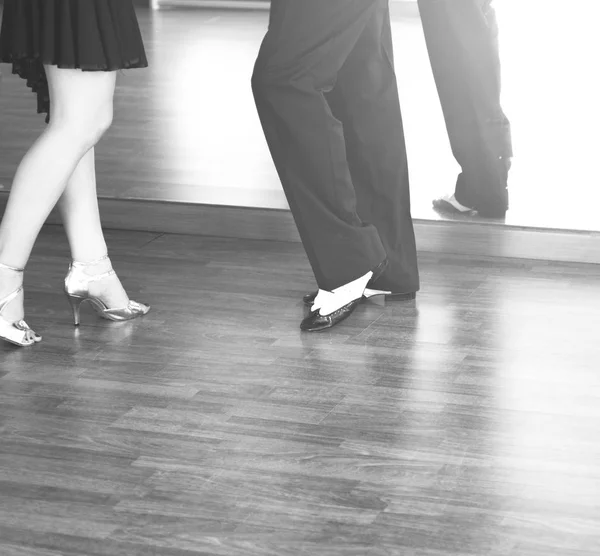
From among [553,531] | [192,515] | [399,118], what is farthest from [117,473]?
[399,118]

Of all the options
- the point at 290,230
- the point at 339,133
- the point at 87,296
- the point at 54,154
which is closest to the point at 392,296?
the point at 339,133

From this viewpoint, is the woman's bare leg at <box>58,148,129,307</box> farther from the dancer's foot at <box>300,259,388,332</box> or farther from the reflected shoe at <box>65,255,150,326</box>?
the dancer's foot at <box>300,259,388,332</box>

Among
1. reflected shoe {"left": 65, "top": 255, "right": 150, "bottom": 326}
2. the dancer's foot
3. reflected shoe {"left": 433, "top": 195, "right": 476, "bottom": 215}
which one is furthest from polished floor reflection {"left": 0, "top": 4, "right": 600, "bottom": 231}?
reflected shoe {"left": 65, "top": 255, "right": 150, "bottom": 326}

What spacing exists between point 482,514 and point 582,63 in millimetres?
2624

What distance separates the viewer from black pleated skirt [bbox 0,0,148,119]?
2.22 m

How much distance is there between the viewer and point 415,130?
12.7ft

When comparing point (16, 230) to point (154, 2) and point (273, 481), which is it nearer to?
point (273, 481)

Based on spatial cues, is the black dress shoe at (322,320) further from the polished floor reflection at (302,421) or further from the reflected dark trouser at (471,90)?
the reflected dark trouser at (471,90)

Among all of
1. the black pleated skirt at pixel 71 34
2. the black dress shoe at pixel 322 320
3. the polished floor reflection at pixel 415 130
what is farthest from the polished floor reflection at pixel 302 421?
the black pleated skirt at pixel 71 34

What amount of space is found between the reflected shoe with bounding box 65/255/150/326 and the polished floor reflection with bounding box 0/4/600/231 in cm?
75

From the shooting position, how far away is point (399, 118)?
2611 millimetres

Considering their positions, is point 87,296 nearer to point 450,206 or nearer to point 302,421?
point 302,421

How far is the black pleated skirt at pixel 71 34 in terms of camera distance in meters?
2.22

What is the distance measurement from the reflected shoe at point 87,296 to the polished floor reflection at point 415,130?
2.48ft
